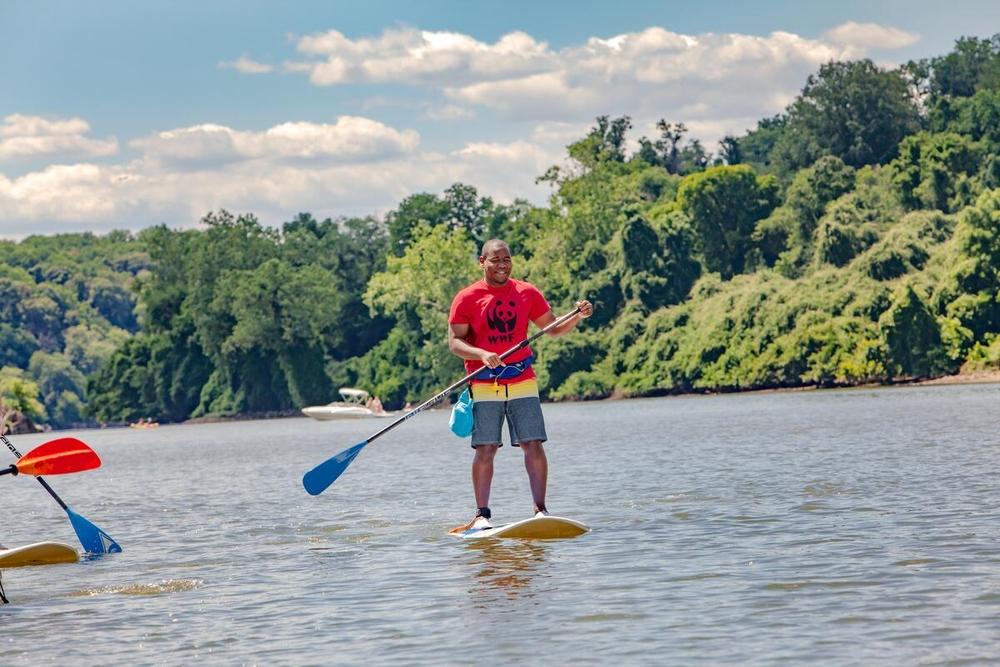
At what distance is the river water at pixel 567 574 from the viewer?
9523 mm

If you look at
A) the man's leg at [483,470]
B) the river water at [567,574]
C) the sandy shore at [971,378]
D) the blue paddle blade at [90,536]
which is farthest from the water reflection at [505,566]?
the sandy shore at [971,378]

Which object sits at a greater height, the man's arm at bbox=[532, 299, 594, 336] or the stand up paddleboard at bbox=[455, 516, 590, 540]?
the man's arm at bbox=[532, 299, 594, 336]

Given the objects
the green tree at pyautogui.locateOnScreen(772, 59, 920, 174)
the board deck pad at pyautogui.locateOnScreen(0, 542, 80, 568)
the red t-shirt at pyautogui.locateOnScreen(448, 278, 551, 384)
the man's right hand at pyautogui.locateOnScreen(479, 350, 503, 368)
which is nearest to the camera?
the man's right hand at pyautogui.locateOnScreen(479, 350, 503, 368)

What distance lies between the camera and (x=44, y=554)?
613 inches

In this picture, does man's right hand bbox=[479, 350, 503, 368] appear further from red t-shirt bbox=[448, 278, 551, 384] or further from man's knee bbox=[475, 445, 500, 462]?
man's knee bbox=[475, 445, 500, 462]

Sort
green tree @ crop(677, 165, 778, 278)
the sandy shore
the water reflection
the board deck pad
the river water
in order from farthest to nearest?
green tree @ crop(677, 165, 778, 278)
the sandy shore
the board deck pad
the water reflection
the river water

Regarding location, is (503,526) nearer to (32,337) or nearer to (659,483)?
(659,483)

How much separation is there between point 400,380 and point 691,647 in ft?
355

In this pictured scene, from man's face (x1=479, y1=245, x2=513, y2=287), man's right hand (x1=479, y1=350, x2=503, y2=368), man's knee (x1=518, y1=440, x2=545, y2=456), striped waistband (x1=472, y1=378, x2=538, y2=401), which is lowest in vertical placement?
man's knee (x1=518, y1=440, x2=545, y2=456)

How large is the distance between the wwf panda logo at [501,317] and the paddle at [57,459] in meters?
3.65

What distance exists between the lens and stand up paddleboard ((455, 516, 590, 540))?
14766mm

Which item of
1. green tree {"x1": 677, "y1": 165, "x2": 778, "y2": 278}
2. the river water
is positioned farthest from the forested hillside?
the river water

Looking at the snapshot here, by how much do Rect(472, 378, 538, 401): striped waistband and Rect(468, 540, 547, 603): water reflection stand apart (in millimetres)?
1306

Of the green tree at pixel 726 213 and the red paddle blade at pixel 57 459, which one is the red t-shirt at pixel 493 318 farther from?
the green tree at pixel 726 213
